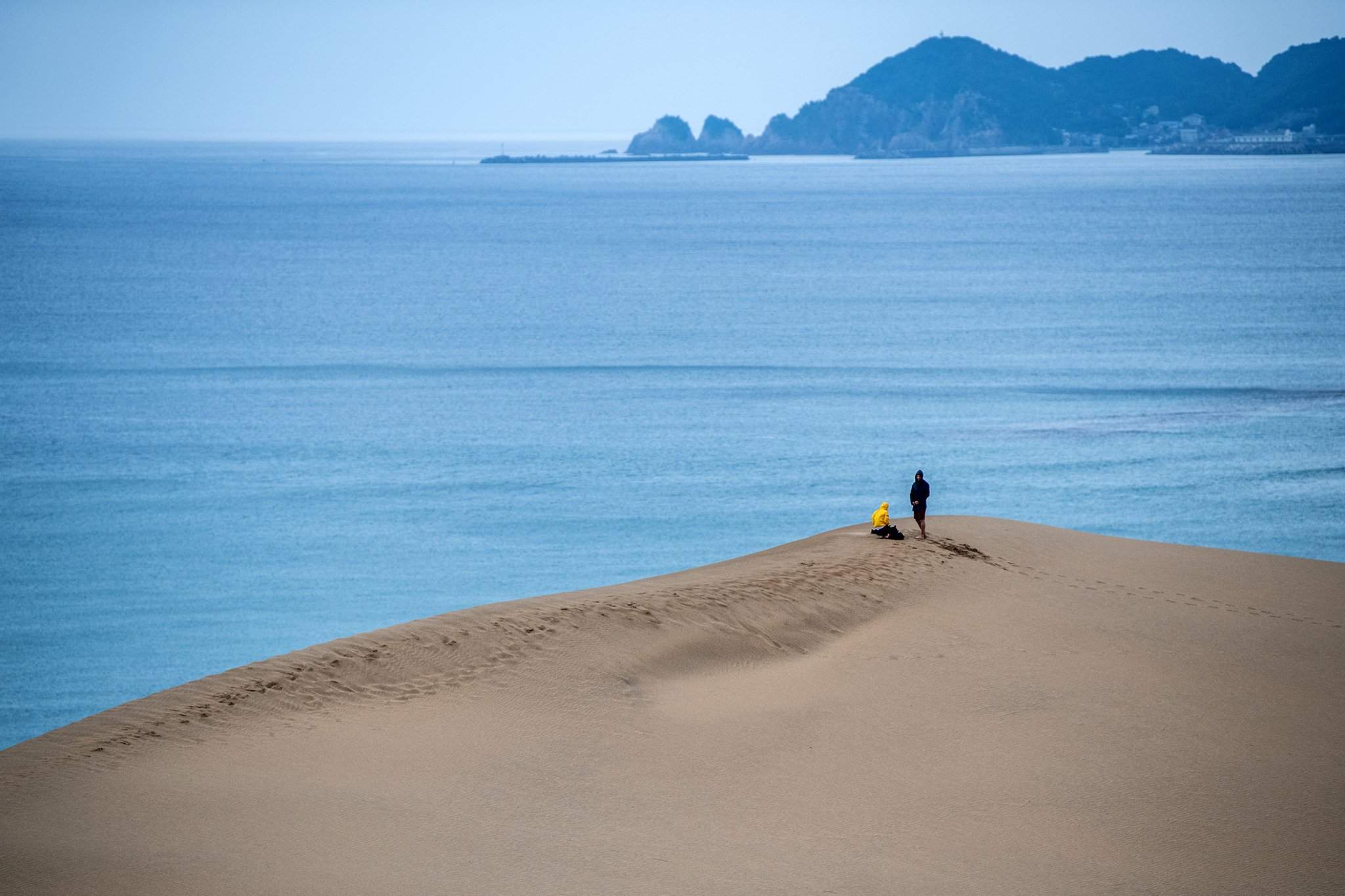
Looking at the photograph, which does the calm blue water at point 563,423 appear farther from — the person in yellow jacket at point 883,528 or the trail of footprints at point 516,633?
the trail of footprints at point 516,633

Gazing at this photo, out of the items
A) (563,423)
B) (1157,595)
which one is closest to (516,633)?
(1157,595)

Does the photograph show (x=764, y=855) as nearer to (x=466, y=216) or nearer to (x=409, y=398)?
(x=409, y=398)

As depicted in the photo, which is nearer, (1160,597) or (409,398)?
(1160,597)

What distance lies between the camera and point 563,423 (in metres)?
40.5

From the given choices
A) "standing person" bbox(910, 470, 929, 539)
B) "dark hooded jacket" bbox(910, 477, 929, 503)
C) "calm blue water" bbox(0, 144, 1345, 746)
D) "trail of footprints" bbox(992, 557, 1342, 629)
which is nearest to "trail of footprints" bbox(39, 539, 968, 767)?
"standing person" bbox(910, 470, 929, 539)

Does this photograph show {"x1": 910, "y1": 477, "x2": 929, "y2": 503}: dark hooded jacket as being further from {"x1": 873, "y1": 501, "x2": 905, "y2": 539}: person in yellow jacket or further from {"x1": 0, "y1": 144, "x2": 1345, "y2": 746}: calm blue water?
{"x1": 0, "y1": 144, "x2": 1345, "y2": 746}: calm blue water

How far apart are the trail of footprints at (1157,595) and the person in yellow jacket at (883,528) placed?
5.69 ft

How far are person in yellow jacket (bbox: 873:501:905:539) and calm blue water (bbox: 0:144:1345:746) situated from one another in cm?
179

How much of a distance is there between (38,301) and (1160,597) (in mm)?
64295

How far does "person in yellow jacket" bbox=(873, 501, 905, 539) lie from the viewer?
64.7 feet

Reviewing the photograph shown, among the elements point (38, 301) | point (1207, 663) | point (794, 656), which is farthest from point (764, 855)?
point (38, 301)

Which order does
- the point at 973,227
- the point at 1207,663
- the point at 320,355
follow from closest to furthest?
1. the point at 1207,663
2. the point at 320,355
3. the point at 973,227

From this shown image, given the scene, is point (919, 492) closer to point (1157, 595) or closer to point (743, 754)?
point (1157, 595)

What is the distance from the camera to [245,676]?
1453 centimetres
